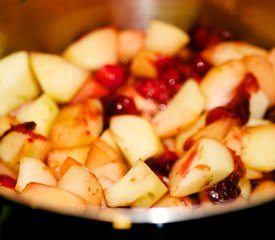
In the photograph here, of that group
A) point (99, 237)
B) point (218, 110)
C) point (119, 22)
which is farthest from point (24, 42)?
point (99, 237)

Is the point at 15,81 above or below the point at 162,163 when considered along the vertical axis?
above

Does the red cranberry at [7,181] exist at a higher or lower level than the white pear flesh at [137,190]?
lower

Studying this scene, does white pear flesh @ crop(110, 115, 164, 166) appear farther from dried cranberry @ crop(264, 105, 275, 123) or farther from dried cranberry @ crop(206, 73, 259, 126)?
dried cranberry @ crop(264, 105, 275, 123)

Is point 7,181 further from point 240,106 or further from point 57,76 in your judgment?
point 240,106

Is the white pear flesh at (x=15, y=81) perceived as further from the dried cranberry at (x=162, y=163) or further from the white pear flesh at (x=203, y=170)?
the white pear flesh at (x=203, y=170)

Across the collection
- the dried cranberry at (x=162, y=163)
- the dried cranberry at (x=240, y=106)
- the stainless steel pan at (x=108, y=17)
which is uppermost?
the stainless steel pan at (x=108, y=17)

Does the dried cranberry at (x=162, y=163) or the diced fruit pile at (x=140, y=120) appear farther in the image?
the dried cranberry at (x=162, y=163)

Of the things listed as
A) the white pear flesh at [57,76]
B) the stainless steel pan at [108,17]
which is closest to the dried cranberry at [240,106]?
the stainless steel pan at [108,17]

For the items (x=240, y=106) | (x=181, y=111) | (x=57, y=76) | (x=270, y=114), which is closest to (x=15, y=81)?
(x=57, y=76)

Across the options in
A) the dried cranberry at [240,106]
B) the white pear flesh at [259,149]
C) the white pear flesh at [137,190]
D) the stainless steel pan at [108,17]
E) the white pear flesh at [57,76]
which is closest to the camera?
the white pear flesh at [137,190]
